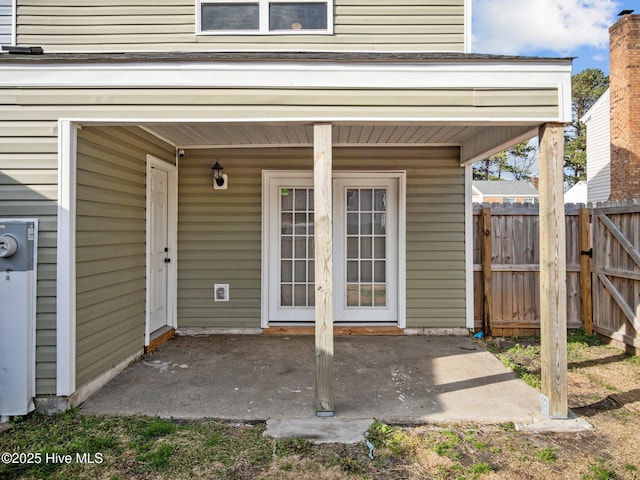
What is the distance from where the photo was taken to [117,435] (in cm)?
274

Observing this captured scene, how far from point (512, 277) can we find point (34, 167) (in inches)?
212

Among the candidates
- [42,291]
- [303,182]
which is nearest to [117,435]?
[42,291]

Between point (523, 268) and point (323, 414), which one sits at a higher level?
point (523, 268)

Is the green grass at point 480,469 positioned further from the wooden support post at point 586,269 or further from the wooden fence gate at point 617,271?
the wooden support post at point 586,269

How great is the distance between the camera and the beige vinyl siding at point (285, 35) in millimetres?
4609

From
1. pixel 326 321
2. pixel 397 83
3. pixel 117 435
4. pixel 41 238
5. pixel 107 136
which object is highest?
pixel 397 83

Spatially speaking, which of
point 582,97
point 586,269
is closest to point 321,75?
point 586,269

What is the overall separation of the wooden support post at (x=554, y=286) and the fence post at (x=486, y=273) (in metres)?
2.27

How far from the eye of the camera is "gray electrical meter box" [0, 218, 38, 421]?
2.97 m

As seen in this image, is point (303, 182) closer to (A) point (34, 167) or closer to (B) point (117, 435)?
(A) point (34, 167)

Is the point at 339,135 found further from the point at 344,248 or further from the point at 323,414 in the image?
the point at 323,414

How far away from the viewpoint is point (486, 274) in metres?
5.22

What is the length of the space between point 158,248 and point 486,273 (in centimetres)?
420

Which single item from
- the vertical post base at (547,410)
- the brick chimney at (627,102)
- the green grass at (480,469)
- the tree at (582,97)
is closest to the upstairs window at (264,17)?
the vertical post base at (547,410)
